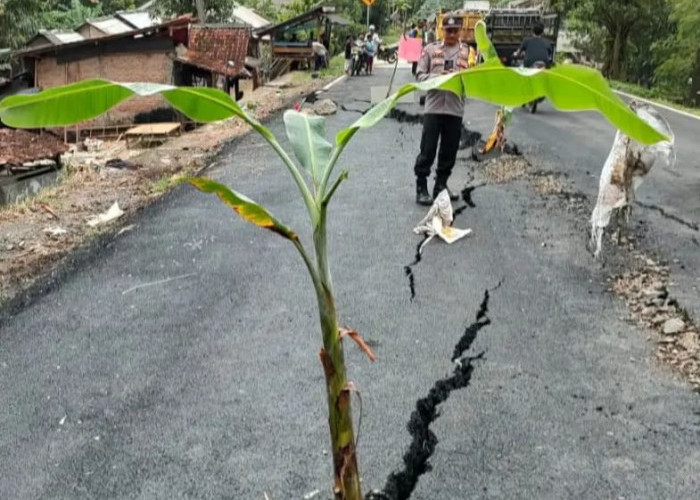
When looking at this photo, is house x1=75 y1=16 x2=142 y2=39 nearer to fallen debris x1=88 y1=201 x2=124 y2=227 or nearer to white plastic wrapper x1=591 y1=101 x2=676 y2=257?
fallen debris x1=88 y1=201 x2=124 y2=227

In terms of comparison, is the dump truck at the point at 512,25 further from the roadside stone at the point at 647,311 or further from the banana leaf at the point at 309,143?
the banana leaf at the point at 309,143

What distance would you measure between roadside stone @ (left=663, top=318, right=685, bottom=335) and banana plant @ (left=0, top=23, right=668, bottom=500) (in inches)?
91.2

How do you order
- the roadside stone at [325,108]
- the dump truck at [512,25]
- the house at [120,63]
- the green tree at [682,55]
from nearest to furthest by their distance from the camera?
1. the roadside stone at [325,108]
2. the house at [120,63]
3. the dump truck at [512,25]
4. the green tree at [682,55]

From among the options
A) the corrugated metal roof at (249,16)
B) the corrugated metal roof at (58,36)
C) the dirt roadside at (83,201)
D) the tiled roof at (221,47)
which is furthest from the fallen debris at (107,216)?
the corrugated metal roof at (249,16)

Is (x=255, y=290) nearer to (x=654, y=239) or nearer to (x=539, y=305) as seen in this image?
(x=539, y=305)

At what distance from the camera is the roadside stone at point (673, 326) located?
3.85 m

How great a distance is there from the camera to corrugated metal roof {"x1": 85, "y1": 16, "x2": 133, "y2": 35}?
25044 millimetres

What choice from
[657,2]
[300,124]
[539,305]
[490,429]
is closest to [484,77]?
[300,124]

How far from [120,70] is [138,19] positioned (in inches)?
523

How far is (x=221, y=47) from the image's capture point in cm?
1889

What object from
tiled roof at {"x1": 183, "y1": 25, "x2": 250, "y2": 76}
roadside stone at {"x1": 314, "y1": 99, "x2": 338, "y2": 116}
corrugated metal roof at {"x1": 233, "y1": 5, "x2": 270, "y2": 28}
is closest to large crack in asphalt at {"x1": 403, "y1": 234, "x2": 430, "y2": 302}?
roadside stone at {"x1": 314, "y1": 99, "x2": 338, "y2": 116}

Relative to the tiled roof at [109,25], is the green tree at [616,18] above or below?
above

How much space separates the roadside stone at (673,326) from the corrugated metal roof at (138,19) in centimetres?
2532

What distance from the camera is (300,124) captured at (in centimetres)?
238
